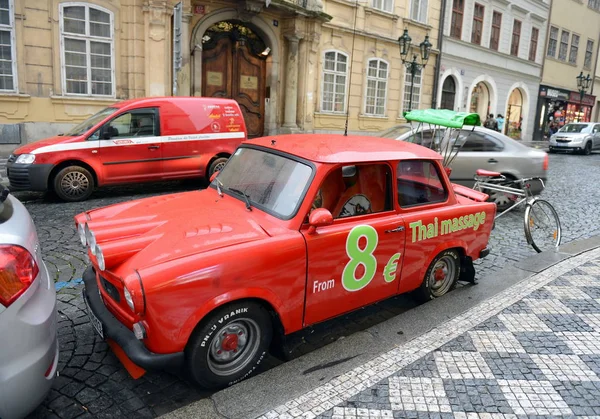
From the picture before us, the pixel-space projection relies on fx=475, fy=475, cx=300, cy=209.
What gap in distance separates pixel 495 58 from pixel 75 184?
25.9m

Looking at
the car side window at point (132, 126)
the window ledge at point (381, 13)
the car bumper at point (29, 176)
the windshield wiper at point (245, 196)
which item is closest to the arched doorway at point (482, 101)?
the window ledge at point (381, 13)

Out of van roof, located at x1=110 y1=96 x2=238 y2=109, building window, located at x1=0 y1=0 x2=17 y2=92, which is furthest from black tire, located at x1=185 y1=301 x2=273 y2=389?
building window, located at x1=0 y1=0 x2=17 y2=92

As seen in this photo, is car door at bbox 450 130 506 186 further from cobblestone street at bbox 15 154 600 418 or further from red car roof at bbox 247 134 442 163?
red car roof at bbox 247 134 442 163

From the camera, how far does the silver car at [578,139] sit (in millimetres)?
24359

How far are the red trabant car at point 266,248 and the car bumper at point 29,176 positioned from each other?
513cm

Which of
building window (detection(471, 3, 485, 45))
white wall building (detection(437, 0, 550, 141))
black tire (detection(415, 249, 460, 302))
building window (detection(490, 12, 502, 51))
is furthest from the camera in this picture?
building window (detection(490, 12, 502, 51))

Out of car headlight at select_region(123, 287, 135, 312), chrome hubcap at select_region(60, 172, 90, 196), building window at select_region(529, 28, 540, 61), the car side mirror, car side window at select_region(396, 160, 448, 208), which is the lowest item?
chrome hubcap at select_region(60, 172, 90, 196)

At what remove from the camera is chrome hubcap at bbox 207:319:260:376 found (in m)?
3.09

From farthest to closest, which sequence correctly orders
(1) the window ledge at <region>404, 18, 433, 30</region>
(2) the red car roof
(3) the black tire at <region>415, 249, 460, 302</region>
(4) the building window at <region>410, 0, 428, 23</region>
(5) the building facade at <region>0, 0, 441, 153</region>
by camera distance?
(4) the building window at <region>410, 0, 428, 23</region>, (1) the window ledge at <region>404, 18, 433, 30</region>, (5) the building facade at <region>0, 0, 441, 153</region>, (3) the black tire at <region>415, 249, 460, 302</region>, (2) the red car roof

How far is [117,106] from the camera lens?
8.95m

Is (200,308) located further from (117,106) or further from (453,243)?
(117,106)

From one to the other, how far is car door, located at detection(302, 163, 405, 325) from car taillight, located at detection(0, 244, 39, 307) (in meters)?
1.72

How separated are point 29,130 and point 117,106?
214 inches

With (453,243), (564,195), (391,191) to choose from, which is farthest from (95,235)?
(564,195)
